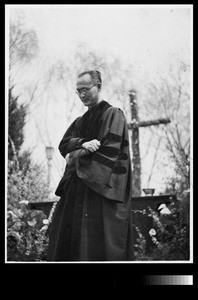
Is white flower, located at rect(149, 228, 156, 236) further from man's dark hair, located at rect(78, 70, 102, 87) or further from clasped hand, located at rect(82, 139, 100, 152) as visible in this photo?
man's dark hair, located at rect(78, 70, 102, 87)

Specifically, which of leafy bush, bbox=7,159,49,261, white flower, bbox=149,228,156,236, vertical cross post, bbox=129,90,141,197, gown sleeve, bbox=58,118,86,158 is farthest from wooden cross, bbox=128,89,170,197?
leafy bush, bbox=7,159,49,261

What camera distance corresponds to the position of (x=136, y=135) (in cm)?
558

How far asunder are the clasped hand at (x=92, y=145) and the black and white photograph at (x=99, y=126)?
0.03 ft

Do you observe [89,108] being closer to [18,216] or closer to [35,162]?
[35,162]

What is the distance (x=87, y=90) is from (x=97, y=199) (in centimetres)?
111

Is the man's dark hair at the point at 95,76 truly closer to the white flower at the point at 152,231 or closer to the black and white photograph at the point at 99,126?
the black and white photograph at the point at 99,126

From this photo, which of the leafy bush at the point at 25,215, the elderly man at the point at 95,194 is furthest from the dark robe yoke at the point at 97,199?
the leafy bush at the point at 25,215

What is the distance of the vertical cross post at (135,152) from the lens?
548 cm

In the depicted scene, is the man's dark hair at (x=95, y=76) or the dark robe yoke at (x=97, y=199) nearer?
the dark robe yoke at (x=97, y=199)

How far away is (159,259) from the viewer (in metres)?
5.41
